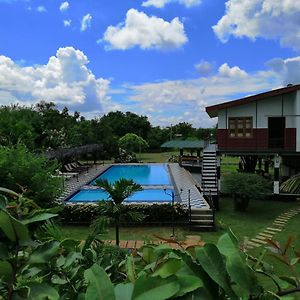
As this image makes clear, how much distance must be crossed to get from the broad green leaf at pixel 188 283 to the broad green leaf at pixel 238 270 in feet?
0.28

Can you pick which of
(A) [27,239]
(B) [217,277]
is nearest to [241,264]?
(B) [217,277]

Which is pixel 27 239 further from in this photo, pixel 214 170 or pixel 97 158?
pixel 97 158

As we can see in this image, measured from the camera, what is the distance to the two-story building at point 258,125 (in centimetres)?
1894

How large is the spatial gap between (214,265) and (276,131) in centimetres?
2316

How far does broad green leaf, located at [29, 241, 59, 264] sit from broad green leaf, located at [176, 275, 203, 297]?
0.35 metres

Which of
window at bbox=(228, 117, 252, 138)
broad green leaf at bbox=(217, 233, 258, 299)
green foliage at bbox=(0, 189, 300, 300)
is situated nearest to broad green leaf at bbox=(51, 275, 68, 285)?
green foliage at bbox=(0, 189, 300, 300)

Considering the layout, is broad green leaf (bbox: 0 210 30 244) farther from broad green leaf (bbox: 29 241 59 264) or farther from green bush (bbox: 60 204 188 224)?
green bush (bbox: 60 204 188 224)

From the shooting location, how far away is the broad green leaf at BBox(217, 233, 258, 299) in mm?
875

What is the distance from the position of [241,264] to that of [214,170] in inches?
771

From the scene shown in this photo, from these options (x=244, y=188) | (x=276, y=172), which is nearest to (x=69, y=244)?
(x=244, y=188)

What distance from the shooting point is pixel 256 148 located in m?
19.2

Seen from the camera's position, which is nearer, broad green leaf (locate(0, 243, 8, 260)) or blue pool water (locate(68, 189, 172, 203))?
broad green leaf (locate(0, 243, 8, 260))

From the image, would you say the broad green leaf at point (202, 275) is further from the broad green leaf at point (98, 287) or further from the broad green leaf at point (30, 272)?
the broad green leaf at point (30, 272)

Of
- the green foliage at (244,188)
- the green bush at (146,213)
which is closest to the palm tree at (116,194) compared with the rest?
the green bush at (146,213)
